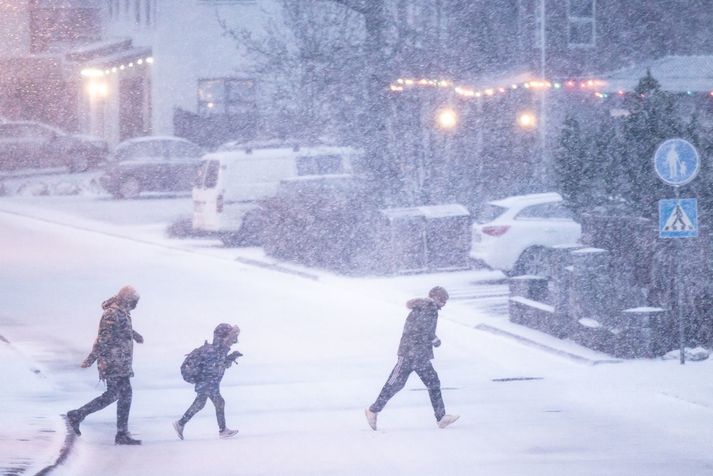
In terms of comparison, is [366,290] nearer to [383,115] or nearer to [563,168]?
[563,168]

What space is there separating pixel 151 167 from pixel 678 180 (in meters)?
25.1

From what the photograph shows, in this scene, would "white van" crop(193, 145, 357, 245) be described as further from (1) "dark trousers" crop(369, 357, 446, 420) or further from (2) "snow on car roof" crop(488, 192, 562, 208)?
(1) "dark trousers" crop(369, 357, 446, 420)

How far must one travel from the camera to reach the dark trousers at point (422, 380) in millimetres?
11922

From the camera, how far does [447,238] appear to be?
24.1 m

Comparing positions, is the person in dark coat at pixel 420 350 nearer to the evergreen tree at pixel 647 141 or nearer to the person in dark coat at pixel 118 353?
the person in dark coat at pixel 118 353

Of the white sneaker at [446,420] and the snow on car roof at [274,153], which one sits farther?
the snow on car roof at [274,153]

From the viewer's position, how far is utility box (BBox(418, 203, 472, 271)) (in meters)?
24.1

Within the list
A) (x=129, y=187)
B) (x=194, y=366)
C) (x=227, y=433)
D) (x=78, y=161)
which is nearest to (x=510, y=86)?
(x=129, y=187)

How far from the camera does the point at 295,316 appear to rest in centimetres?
1978

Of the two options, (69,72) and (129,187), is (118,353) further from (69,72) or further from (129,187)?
(69,72)

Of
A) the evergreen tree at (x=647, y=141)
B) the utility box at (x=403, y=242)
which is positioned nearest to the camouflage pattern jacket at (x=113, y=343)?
the evergreen tree at (x=647, y=141)

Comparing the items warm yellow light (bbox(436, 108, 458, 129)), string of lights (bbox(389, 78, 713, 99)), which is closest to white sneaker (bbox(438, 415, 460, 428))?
string of lights (bbox(389, 78, 713, 99))

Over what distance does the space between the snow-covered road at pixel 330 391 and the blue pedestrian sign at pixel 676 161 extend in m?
2.30

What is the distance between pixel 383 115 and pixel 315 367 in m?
15.9
